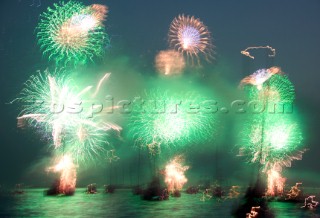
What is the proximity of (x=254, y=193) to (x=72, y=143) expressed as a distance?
1028 cm

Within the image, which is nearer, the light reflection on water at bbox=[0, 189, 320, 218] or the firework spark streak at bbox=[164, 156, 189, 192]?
the light reflection on water at bbox=[0, 189, 320, 218]

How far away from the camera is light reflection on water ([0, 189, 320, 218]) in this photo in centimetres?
2467

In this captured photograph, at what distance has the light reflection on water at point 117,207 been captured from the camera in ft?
80.9

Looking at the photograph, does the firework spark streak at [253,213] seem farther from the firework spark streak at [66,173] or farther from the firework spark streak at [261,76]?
the firework spark streak at [66,173]

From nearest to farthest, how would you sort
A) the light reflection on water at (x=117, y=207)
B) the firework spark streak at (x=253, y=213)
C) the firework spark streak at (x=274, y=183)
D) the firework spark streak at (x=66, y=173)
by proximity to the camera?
the firework spark streak at (x=253, y=213) → the light reflection on water at (x=117, y=207) → the firework spark streak at (x=274, y=183) → the firework spark streak at (x=66, y=173)

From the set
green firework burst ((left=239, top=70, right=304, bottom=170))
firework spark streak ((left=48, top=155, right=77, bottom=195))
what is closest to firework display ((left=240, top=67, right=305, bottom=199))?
green firework burst ((left=239, top=70, right=304, bottom=170))

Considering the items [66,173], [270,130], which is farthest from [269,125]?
[66,173]

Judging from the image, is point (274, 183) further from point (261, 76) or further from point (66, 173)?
point (66, 173)

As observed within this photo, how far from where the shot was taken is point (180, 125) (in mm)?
28312

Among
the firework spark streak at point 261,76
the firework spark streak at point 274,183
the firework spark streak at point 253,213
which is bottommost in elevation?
the firework spark streak at point 253,213

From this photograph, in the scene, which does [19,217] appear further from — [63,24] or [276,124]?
[276,124]

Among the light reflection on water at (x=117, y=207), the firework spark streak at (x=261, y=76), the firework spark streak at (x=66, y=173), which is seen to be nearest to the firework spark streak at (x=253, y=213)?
the light reflection on water at (x=117, y=207)

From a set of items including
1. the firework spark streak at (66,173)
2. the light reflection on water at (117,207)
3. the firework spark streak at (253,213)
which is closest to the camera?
the firework spark streak at (253,213)

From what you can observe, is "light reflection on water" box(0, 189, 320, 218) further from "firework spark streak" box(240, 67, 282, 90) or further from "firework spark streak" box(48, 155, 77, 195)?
"firework spark streak" box(240, 67, 282, 90)
